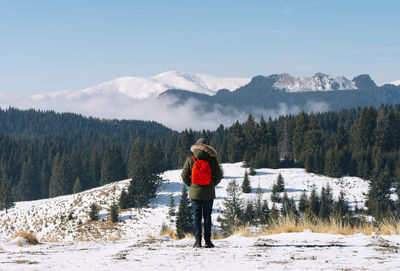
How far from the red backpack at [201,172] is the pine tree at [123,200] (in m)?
66.2

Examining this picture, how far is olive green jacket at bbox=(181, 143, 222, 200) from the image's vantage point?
9180 mm

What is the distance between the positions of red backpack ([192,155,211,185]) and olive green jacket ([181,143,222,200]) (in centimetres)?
10

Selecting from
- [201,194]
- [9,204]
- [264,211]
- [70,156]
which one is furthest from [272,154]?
[201,194]

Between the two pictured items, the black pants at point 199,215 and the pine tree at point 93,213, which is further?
the pine tree at point 93,213

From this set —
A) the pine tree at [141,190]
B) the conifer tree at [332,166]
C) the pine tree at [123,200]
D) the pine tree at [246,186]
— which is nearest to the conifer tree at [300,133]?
the conifer tree at [332,166]

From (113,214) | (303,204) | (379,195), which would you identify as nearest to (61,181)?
(113,214)

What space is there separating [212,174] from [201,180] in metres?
0.41

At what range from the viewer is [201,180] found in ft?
30.2

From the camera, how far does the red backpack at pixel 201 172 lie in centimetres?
921

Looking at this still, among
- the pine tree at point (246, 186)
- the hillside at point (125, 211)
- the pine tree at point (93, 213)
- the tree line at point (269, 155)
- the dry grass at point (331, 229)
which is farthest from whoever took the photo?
the tree line at point (269, 155)

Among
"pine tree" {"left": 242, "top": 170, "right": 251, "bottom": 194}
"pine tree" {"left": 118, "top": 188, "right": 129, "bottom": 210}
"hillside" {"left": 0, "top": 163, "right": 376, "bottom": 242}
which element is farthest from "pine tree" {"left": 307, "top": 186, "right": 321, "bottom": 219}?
"pine tree" {"left": 118, "top": 188, "right": 129, "bottom": 210}

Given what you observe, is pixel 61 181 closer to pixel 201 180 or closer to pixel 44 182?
pixel 44 182

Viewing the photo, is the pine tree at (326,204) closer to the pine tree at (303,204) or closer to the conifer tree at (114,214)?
the pine tree at (303,204)

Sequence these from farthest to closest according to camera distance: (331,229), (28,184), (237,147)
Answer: (28,184), (237,147), (331,229)
